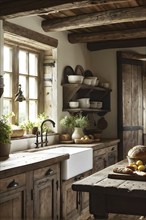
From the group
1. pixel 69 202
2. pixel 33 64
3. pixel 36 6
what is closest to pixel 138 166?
pixel 69 202

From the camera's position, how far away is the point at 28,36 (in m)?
4.49

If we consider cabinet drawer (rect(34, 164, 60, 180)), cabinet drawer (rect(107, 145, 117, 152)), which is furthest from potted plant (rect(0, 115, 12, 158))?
cabinet drawer (rect(107, 145, 117, 152))

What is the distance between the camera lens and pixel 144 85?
22.1 ft

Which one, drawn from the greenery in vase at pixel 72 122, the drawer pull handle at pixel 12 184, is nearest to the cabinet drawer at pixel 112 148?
the greenery in vase at pixel 72 122

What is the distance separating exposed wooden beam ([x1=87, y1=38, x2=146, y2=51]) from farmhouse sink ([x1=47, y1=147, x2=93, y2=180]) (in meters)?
2.28

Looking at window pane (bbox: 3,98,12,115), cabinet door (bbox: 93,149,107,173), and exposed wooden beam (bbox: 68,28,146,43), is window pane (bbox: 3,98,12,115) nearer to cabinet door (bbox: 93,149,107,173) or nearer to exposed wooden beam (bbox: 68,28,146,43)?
cabinet door (bbox: 93,149,107,173)

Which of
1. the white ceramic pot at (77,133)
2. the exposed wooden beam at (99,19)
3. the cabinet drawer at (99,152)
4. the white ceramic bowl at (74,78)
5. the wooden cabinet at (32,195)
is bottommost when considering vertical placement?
the wooden cabinet at (32,195)

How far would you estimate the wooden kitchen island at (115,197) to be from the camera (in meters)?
2.31

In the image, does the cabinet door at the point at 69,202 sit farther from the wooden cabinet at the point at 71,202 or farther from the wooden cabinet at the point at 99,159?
the wooden cabinet at the point at 99,159

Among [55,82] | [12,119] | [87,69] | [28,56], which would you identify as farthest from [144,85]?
[12,119]

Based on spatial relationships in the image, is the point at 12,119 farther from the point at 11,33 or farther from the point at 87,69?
the point at 87,69

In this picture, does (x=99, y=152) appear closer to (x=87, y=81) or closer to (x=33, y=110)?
(x=33, y=110)

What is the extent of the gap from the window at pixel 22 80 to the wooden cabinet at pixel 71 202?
1.12m

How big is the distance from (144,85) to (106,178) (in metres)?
4.32
